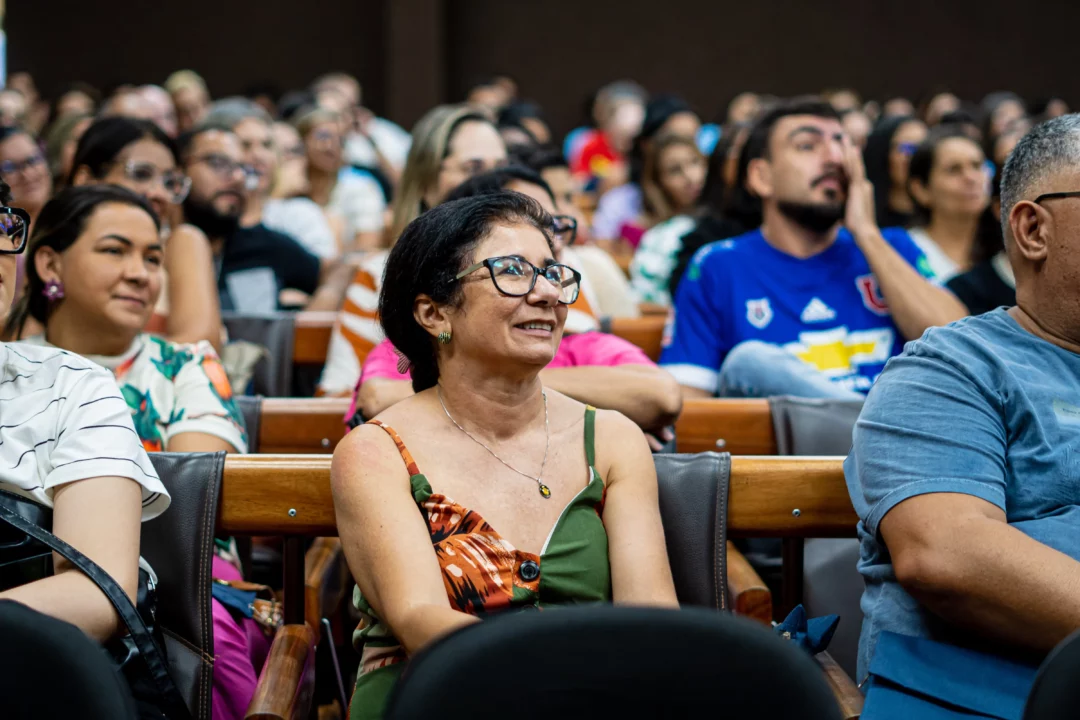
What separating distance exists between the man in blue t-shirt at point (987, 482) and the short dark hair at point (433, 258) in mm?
586

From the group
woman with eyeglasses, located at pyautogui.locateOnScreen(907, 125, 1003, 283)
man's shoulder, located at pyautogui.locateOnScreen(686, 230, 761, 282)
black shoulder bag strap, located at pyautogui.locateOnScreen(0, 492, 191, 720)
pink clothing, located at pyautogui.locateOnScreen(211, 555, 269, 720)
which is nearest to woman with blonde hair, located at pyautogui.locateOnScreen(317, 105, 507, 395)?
man's shoulder, located at pyautogui.locateOnScreen(686, 230, 761, 282)

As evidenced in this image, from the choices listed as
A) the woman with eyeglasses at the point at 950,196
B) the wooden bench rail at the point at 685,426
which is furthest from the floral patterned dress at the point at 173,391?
the woman with eyeglasses at the point at 950,196

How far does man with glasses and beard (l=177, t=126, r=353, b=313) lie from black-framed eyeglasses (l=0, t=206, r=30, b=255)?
200 cm

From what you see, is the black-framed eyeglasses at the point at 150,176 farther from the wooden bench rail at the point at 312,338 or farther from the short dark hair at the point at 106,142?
the wooden bench rail at the point at 312,338

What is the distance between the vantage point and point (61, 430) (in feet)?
5.03

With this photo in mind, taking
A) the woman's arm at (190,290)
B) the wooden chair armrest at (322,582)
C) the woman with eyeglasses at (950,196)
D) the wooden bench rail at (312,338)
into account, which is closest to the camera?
the wooden chair armrest at (322,582)

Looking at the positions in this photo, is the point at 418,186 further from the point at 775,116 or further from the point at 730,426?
the point at 730,426

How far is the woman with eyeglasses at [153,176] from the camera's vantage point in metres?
2.78

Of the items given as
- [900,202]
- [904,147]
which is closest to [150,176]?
[900,202]

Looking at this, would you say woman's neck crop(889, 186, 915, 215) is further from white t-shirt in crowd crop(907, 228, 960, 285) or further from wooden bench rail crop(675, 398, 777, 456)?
wooden bench rail crop(675, 398, 777, 456)

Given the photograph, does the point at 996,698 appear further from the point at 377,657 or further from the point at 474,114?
the point at 474,114

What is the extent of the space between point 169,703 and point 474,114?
6.53 ft

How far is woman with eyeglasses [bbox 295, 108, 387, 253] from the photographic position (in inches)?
209

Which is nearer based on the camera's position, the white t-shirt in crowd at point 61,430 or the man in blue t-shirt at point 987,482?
the man in blue t-shirt at point 987,482
